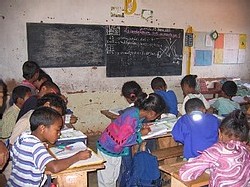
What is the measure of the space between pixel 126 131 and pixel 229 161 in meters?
1.03

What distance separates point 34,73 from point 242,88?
4103mm

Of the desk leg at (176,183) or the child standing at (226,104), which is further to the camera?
the child standing at (226,104)

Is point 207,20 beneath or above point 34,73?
above

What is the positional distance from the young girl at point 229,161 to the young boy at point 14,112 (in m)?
1.89

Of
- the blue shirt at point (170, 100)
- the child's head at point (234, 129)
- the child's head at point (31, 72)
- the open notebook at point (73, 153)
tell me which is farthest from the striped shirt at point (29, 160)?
the blue shirt at point (170, 100)

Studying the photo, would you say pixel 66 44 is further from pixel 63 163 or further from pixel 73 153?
pixel 63 163

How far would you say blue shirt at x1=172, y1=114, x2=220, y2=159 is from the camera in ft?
7.86

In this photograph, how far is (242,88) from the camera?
19.2 ft

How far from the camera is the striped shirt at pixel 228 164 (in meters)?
1.75

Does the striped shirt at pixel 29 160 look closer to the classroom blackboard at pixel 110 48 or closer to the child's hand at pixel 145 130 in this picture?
the child's hand at pixel 145 130

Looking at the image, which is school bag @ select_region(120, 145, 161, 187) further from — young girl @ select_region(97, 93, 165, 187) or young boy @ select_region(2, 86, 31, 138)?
young boy @ select_region(2, 86, 31, 138)

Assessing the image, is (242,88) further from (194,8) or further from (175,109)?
(175,109)

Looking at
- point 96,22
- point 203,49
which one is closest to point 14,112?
point 96,22

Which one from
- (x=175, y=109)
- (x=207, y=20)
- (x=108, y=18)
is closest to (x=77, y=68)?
(x=108, y=18)
